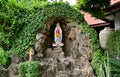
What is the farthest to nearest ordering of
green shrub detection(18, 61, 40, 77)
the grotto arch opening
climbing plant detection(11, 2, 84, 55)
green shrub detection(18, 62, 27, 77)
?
1. the grotto arch opening
2. climbing plant detection(11, 2, 84, 55)
3. green shrub detection(18, 62, 27, 77)
4. green shrub detection(18, 61, 40, 77)

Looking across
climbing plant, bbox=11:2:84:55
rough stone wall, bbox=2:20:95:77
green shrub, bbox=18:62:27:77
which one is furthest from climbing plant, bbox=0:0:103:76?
green shrub, bbox=18:62:27:77

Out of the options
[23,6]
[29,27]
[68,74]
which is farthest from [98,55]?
[23,6]

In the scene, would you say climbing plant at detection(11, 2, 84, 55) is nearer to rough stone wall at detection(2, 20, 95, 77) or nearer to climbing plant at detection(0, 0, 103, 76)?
climbing plant at detection(0, 0, 103, 76)

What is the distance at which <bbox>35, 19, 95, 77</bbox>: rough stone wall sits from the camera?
930 cm

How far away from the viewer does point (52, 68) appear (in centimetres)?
925

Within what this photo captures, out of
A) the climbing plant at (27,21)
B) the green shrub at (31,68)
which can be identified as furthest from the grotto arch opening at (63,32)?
the green shrub at (31,68)

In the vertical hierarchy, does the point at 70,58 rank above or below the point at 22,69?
above

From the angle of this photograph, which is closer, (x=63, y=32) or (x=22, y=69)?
(x=22, y=69)

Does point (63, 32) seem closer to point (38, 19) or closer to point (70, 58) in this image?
point (70, 58)

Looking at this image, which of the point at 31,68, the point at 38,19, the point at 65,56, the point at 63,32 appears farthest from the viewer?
the point at 63,32

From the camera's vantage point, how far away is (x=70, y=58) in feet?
32.7

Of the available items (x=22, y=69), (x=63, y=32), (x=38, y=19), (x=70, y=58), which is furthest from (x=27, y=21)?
(x=70, y=58)

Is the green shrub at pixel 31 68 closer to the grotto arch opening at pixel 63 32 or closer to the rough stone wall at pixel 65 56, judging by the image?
the rough stone wall at pixel 65 56

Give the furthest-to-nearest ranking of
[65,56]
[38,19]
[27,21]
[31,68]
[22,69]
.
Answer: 1. [65,56]
2. [27,21]
3. [38,19]
4. [22,69]
5. [31,68]
